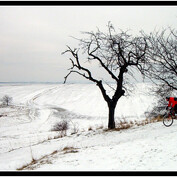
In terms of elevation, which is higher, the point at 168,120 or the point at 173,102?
the point at 173,102

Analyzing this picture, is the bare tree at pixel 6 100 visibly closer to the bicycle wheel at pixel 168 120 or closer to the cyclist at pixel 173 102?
the bicycle wheel at pixel 168 120

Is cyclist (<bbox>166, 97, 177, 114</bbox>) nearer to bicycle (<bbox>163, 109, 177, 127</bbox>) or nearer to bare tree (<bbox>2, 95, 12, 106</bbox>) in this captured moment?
bicycle (<bbox>163, 109, 177, 127</bbox>)

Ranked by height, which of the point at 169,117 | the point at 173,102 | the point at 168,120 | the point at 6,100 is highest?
the point at 6,100

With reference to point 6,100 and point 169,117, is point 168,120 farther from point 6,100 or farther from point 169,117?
point 6,100

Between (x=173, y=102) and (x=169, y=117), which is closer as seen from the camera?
(x=173, y=102)

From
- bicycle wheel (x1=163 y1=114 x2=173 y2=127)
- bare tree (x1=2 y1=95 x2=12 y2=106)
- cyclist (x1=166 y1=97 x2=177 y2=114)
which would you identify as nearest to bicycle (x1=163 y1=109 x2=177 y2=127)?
bicycle wheel (x1=163 y1=114 x2=173 y2=127)

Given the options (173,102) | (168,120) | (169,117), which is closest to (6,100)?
(168,120)

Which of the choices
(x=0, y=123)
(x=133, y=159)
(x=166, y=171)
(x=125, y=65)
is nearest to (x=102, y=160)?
(x=133, y=159)

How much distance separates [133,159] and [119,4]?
4.64 metres

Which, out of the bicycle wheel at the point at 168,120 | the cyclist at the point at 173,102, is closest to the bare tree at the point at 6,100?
the bicycle wheel at the point at 168,120

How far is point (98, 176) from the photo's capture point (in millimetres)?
4340

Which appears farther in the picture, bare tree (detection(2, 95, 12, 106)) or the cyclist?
bare tree (detection(2, 95, 12, 106))

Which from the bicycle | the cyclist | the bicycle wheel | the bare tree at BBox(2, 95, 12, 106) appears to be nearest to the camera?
the cyclist

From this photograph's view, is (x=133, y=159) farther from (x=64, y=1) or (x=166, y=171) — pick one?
(x=64, y=1)
